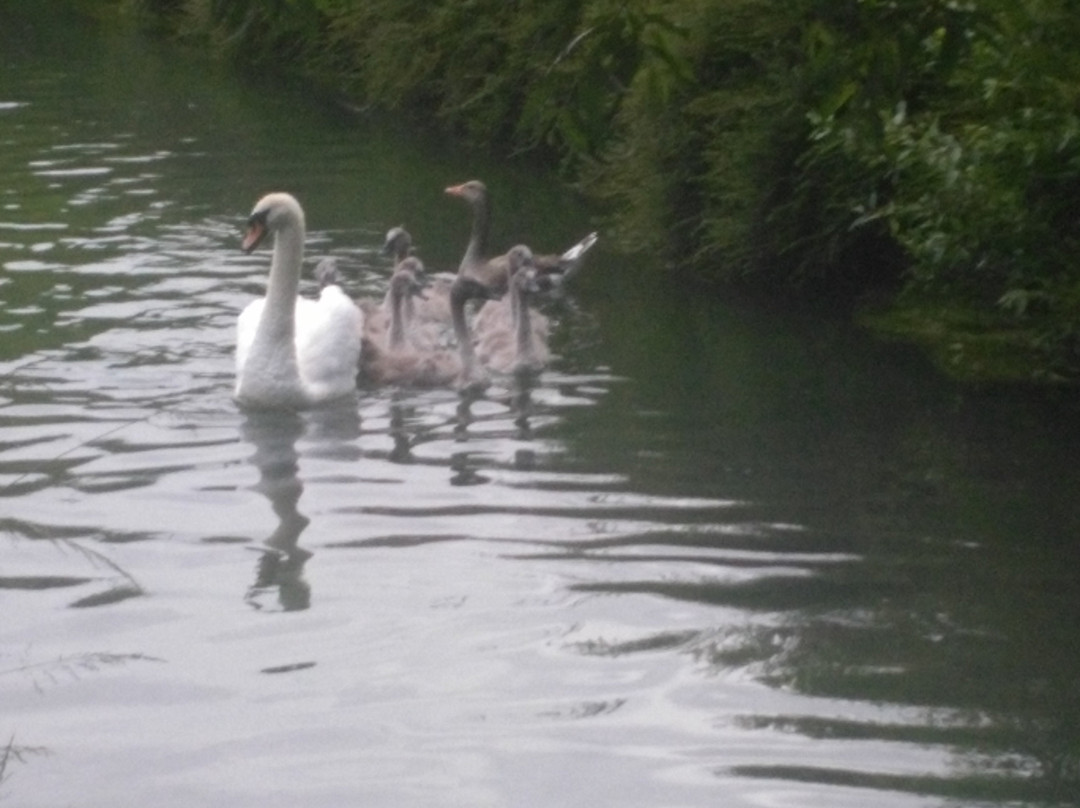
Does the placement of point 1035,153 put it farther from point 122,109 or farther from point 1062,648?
point 122,109

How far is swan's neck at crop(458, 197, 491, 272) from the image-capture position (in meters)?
13.7

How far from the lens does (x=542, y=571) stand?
771cm

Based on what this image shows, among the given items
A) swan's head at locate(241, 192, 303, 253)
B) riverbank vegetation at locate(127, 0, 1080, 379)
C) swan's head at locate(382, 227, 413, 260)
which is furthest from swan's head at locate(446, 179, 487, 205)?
swan's head at locate(241, 192, 303, 253)

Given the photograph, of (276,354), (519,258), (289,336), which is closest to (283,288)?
(289,336)

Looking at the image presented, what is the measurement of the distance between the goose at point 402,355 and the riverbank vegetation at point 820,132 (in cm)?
124

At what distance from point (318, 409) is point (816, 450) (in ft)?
8.45

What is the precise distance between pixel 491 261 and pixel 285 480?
497cm

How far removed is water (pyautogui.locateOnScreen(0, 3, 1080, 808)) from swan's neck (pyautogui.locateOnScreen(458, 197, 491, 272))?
0.80 metres

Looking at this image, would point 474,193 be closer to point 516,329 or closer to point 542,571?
point 516,329

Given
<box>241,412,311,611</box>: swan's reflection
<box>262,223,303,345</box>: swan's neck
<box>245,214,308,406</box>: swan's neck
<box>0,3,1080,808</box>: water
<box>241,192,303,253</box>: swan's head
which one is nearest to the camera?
<box>0,3,1080,808</box>: water

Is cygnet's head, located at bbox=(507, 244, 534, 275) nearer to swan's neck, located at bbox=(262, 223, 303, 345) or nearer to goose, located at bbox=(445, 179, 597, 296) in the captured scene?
goose, located at bbox=(445, 179, 597, 296)

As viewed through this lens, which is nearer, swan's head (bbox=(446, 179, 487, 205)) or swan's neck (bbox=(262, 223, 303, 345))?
swan's neck (bbox=(262, 223, 303, 345))

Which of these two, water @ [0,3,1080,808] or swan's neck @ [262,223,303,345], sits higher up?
swan's neck @ [262,223,303,345]

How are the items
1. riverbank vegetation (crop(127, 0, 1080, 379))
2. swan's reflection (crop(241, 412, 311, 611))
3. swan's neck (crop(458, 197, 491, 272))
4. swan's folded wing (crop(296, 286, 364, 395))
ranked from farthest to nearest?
swan's neck (crop(458, 197, 491, 272)) → swan's folded wing (crop(296, 286, 364, 395)) → swan's reflection (crop(241, 412, 311, 611)) → riverbank vegetation (crop(127, 0, 1080, 379))
